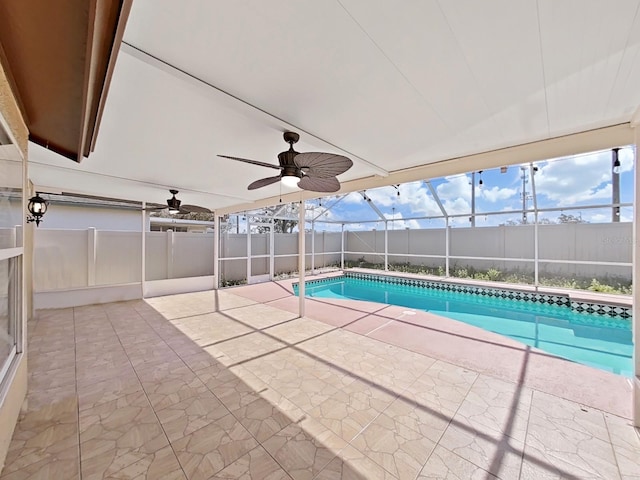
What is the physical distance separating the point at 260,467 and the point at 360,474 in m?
0.65

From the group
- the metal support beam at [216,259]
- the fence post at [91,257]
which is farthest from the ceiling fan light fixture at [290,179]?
the metal support beam at [216,259]

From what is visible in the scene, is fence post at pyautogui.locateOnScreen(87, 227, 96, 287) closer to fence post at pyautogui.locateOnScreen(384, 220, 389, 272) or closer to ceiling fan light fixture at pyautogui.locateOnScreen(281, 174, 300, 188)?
→ ceiling fan light fixture at pyautogui.locateOnScreen(281, 174, 300, 188)

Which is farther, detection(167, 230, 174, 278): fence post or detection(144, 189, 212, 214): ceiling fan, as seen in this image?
detection(167, 230, 174, 278): fence post

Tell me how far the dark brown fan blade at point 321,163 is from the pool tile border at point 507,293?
22.5 ft

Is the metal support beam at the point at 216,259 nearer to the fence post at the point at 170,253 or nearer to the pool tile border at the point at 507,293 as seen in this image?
the fence post at the point at 170,253

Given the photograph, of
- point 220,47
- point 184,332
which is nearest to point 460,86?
point 220,47

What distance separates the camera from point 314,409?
2389 millimetres

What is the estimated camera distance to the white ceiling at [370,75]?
133 centimetres

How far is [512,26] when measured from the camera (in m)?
1.39

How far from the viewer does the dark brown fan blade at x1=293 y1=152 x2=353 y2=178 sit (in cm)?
226

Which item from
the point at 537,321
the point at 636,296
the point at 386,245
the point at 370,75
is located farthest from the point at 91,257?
the point at 537,321

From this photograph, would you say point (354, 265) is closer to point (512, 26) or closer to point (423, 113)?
point (423, 113)

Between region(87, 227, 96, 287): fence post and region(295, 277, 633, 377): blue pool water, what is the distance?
231 inches

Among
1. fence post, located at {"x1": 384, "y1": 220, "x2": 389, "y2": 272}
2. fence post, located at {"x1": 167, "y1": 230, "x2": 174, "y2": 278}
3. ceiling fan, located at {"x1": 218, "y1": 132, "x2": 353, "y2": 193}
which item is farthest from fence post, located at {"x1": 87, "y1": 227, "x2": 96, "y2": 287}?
fence post, located at {"x1": 384, "y1": 220, "x2": 389, "y2": 272}
